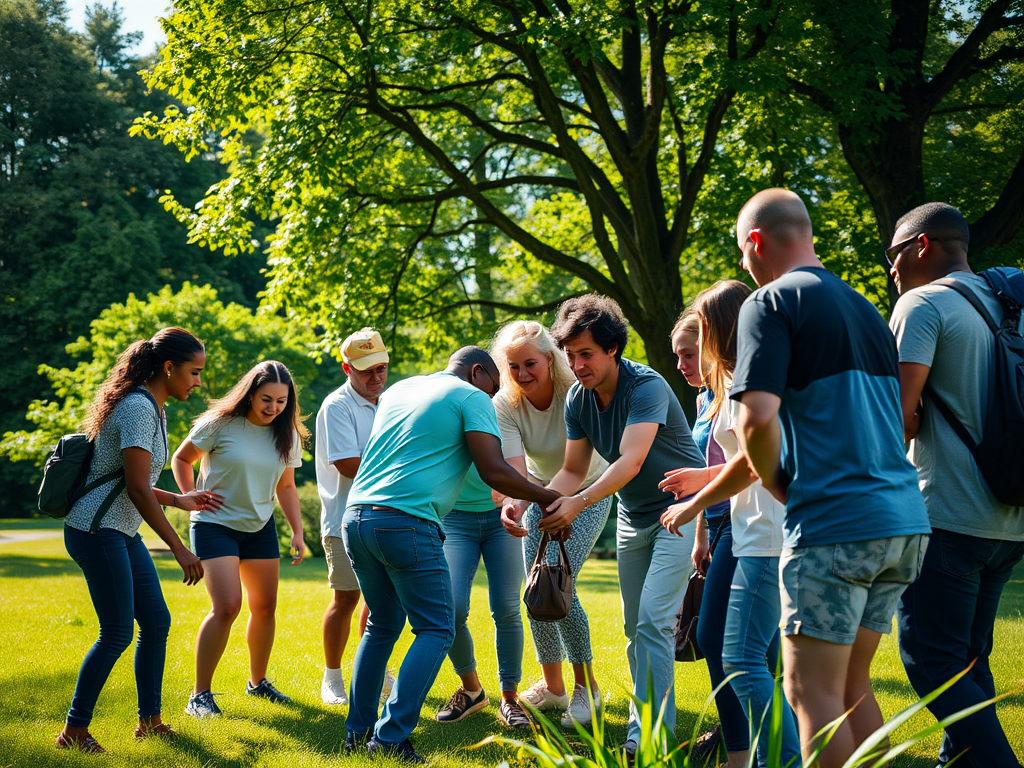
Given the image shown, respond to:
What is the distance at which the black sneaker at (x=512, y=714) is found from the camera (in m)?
5.34

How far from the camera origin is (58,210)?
37312 millimetres

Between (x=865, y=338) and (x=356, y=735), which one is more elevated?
(x=865, y=338)

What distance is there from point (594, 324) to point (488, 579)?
6.75 ft

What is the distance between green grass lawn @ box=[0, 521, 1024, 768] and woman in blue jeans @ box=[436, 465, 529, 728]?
0.70 ft

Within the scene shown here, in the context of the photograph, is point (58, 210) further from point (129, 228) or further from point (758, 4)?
point (758, 4)

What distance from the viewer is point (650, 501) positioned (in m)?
4.67

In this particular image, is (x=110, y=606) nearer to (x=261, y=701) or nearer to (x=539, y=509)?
(x=261, y=701)

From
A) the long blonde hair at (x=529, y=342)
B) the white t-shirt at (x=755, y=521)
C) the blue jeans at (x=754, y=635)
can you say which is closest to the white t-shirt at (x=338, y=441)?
the long blonde hair at (x=529, y=342)

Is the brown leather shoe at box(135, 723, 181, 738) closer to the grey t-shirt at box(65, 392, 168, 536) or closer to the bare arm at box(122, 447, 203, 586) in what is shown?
the bare arm at box(122, 447, 203, 586)

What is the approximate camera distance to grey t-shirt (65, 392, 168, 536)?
15.7 ft

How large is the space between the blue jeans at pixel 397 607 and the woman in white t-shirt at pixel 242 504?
1.35 meters

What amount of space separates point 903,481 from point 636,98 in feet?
42.3

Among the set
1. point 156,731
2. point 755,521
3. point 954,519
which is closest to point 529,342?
point 755,521

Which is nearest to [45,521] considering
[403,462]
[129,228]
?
[129,228]
